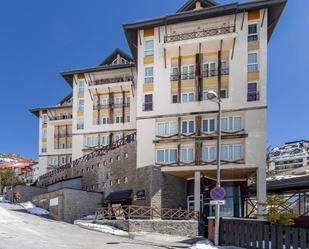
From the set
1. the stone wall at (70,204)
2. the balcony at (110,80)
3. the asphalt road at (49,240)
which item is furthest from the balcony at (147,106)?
the asphalt road at (49,240)

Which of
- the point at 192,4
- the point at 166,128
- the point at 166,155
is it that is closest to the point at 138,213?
the point at 166,155

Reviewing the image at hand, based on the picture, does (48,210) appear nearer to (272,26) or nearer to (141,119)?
(141,119)

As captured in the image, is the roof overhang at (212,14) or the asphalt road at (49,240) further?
the roof overhang at (212,14)

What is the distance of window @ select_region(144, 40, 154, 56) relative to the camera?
34.8 meters

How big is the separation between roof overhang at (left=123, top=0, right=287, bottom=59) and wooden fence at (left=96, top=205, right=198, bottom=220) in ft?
55.0

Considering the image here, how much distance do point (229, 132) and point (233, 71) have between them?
5.27 m

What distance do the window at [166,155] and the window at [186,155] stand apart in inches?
23.9

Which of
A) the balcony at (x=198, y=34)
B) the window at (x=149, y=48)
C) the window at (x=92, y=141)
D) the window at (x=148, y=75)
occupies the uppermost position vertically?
the balcony at (x=198, y=34)

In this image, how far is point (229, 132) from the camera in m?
31.6

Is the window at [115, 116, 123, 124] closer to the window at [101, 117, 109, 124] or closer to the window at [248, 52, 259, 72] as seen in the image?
the window at [101, 117, 109, 124]

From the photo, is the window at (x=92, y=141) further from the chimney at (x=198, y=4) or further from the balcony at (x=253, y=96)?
the balcony at (x=253, y=96)

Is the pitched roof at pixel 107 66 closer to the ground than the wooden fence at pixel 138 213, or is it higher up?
higher up

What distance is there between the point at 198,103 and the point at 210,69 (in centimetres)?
337

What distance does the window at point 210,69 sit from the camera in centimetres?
3322
